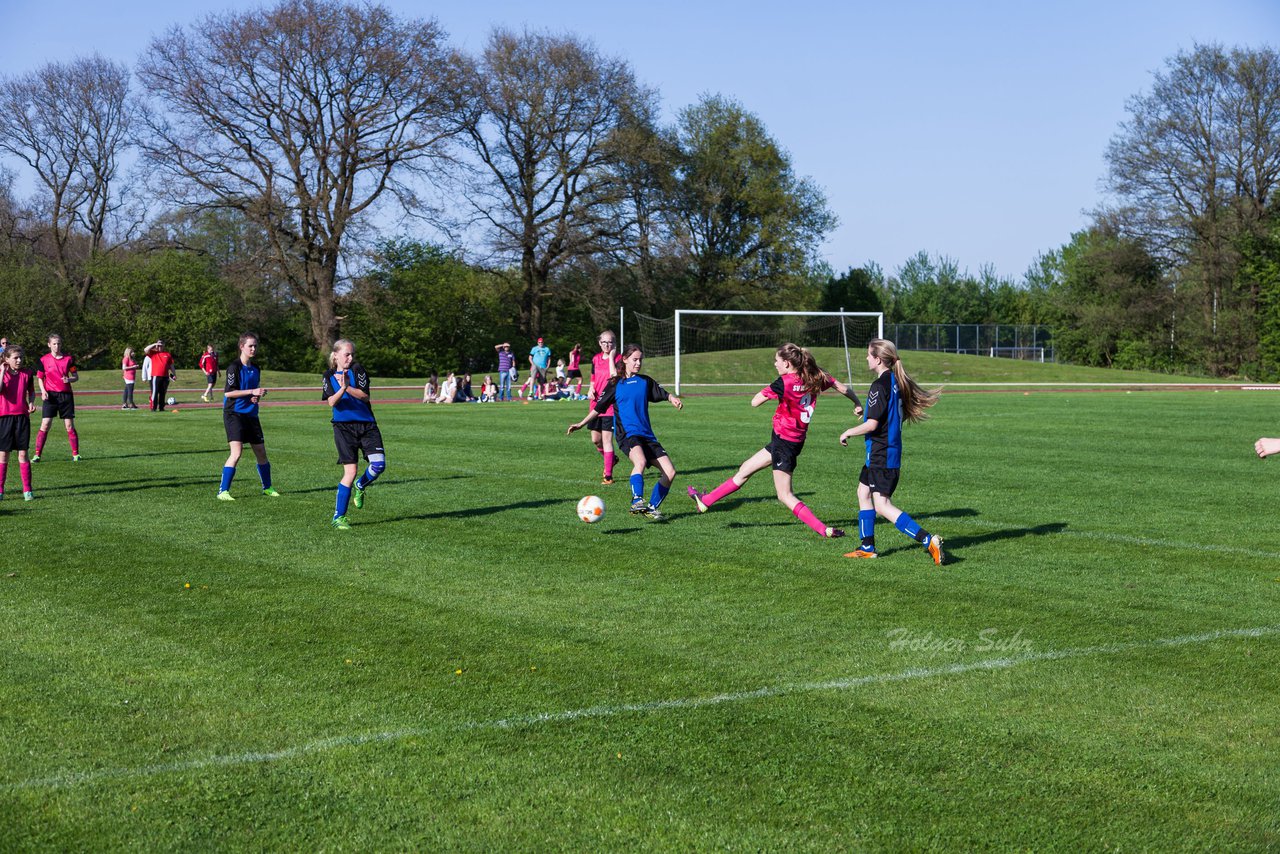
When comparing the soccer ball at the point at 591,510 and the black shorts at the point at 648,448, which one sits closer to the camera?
the soccer ball at the point at 591,510

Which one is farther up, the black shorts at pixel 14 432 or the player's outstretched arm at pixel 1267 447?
the player's outstretched arm at pixel 1267 447

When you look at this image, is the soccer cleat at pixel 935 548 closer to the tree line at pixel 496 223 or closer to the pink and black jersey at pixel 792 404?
the pink and black jersey at pixel 792 404

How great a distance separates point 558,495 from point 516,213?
5430cm

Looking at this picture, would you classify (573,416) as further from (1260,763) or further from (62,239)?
(62,239)

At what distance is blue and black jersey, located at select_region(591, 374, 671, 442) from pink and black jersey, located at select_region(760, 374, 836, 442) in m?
1.91

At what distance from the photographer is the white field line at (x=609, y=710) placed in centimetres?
491

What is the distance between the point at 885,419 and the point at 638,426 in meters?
3.34

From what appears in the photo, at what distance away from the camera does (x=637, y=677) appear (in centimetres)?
631

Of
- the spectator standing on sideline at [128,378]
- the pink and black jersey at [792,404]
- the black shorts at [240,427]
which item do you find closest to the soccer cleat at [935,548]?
the pink and black jersey at [792,404]

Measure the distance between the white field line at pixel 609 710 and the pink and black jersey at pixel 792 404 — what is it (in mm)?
3996

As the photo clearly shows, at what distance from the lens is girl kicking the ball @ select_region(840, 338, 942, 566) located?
9.64 m

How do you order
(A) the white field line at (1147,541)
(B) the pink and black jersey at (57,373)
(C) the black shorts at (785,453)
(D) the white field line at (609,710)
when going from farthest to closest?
(B) the pink and black jersey at (57,373) < (C) the black shorts at (785,453) < (A) the white field line at (1147,541) < (D) the white field line at (609,710)

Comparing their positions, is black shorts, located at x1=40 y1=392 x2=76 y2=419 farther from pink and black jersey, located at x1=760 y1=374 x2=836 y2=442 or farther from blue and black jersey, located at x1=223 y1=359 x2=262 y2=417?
pink and black jersey, located at x1=760 y1=374 x2=836 y2=442

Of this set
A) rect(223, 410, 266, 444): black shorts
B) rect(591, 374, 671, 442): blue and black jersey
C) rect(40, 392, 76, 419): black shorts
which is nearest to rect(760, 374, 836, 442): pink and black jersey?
rect(591, 374, 671, 442): blue and black jersey
